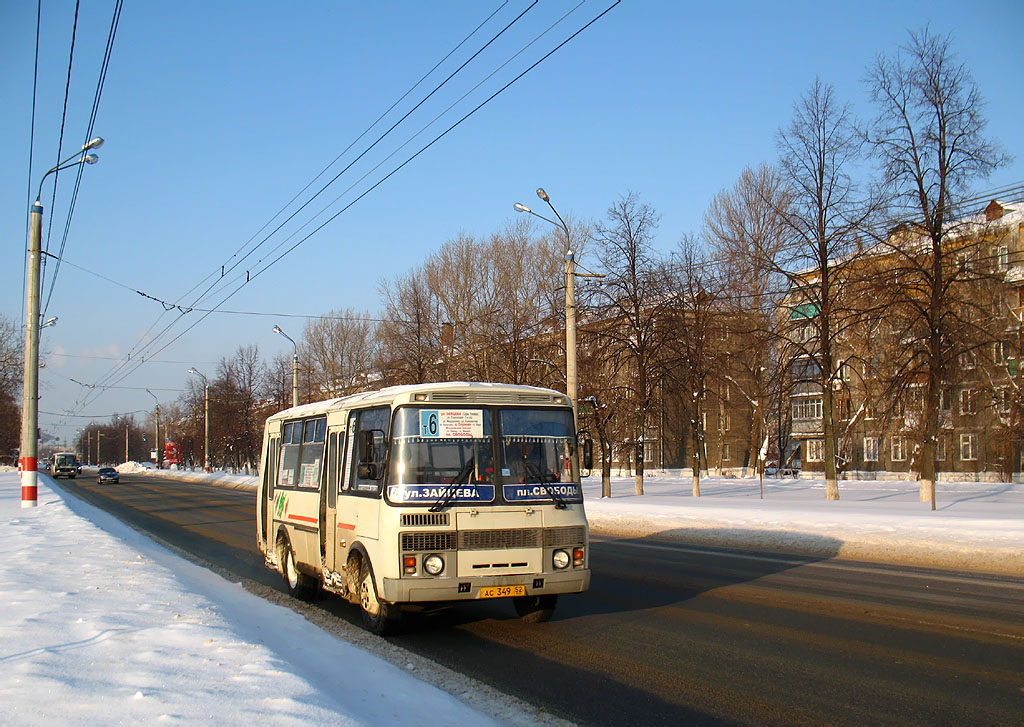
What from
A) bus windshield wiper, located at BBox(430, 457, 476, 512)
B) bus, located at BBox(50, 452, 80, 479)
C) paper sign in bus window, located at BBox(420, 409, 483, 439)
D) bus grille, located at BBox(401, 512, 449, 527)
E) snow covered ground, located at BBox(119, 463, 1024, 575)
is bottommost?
bus, located at BBox(50, 452, 80, 479)

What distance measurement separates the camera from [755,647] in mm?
8336

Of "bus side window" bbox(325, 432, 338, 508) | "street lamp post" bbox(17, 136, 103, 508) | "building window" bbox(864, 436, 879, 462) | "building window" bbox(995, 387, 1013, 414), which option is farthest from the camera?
"building window" bbox(864, 436, 879, 462)

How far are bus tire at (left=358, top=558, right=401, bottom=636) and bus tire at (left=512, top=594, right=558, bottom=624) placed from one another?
140 cm

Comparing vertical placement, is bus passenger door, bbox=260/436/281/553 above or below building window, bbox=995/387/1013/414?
below

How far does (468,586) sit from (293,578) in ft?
14.9

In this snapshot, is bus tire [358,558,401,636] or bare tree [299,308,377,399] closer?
bus tire [358,558,401,636]

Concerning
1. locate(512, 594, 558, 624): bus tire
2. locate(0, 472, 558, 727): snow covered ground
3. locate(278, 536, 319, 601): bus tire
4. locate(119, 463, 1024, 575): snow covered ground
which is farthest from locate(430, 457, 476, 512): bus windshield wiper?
locate(119, 463, 1024, 575): snow covered ground

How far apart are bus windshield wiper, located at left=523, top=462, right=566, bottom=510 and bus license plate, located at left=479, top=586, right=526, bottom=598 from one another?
0.94 m

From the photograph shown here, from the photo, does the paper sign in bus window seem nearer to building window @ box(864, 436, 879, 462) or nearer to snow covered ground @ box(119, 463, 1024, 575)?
snow covered ground @ box(119, 463, 1024, 575)

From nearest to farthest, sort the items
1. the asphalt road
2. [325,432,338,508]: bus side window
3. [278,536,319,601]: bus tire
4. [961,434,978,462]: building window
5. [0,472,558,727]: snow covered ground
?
[0,472,558,727]: snow covered ground, the asphalt road, [325,432,338,508]: bus side window, [278,536,319,601]: bus tire, [961,434,978,462]: building window

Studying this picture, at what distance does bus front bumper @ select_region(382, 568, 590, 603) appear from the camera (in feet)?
28.1

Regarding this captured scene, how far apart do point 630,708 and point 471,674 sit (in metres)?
1.72

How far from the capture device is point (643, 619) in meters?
9.93

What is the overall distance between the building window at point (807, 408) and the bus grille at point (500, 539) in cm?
6278
